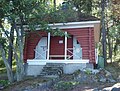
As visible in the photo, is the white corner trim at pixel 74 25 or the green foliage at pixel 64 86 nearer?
the green foliage at pixel 64 86

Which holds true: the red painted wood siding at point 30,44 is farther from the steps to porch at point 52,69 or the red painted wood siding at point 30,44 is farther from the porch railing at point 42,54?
the steps to porch at point 52,69

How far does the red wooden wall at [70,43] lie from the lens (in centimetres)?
1770

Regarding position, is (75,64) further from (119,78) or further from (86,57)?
(119,78)

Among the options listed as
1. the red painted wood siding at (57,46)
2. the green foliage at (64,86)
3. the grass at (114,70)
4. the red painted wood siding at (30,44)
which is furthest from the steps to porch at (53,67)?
the green foliage at (64,86)

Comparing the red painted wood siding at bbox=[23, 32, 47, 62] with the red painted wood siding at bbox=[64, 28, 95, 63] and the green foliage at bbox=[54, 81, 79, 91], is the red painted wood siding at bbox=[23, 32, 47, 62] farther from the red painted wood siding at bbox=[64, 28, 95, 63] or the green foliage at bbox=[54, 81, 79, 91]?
the green foliage at bbox=[54, 81, 79, 91]

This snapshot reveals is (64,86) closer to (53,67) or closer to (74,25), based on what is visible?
(53,67)

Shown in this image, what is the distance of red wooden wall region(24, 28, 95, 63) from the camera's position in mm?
17703

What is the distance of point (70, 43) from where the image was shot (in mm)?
19969

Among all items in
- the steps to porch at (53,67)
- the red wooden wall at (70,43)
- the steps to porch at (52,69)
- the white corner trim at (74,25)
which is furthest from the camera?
the red wooden wall at (70,43)

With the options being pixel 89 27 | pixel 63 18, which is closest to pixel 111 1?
pixel 89 27

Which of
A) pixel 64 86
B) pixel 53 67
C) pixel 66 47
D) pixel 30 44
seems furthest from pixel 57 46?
pixel 64 86

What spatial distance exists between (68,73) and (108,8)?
41.4ft

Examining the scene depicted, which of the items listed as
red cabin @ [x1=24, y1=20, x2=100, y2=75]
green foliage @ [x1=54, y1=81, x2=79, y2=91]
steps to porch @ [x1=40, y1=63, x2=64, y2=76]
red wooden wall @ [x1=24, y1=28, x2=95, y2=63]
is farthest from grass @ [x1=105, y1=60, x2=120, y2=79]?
green foliage @ [x1=54, y1=81, x2=79, y2=91]

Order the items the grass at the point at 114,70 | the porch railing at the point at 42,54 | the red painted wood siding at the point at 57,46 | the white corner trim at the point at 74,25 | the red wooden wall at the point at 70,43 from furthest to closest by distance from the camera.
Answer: the red painted wood siding at the point at 57,46
the porch railing at the point at 42,54
the red wooden wall at the point at 70,43
the white corner trim at the point at 74,25
the grass at the point at 114,70
